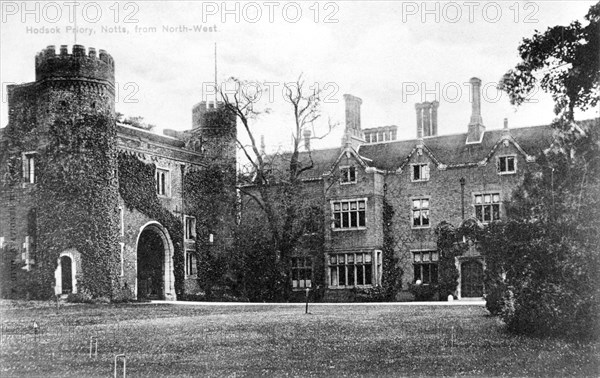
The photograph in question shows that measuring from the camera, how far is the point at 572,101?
15.5 m

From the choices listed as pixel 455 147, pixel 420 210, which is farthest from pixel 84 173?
pixel 455 147

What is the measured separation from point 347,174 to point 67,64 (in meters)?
14.0

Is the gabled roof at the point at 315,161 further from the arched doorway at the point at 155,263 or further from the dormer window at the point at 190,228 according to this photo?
the arched doorway at the point at 155,263

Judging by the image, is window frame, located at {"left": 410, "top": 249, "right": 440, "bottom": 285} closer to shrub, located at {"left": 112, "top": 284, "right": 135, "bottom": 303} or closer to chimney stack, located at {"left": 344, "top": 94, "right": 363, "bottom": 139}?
chimney stack, located at {"left": 344, "top": 94, "right": 363, "bottom": 139}

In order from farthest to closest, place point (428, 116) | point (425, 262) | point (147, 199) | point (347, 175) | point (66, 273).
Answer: point (428, 116)
point (347, 175)
point (425, 262)
point (147, 199)
point (66, 273)

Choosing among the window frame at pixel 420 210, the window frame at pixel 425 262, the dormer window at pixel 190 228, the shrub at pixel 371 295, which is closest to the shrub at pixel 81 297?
the dormer window at pixel 190 228

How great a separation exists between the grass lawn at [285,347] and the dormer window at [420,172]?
597 inches

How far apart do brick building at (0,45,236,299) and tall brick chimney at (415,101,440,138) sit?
9327 millimetres

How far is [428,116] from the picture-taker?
121ft

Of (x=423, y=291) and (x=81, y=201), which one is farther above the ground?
(x=81, y=201)

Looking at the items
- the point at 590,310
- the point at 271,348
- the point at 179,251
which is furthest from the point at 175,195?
the point at 590,310

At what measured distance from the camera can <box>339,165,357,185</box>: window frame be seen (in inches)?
1374

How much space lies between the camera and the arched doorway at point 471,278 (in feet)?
104

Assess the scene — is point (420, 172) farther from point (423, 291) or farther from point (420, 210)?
point (423, 291)
